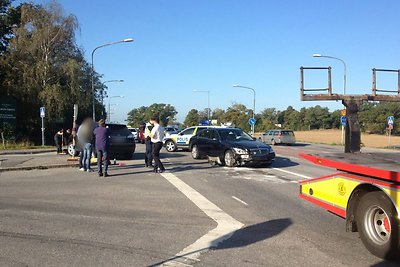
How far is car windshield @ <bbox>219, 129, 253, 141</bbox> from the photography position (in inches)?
670

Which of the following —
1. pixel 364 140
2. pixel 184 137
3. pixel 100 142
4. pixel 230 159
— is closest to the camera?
pixel 100 142

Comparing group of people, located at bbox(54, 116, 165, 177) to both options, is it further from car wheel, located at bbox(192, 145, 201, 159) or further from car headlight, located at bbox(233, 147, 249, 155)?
car wheel, located at bbox(192, 145, 201, 159)

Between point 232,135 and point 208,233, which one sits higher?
point 232,135

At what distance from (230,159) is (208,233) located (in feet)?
32.0

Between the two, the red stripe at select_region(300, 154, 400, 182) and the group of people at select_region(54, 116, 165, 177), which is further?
the group of people at select_region(54, 116, 165, 177)

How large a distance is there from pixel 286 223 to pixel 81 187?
575 centimetres

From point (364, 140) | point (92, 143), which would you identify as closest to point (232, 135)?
point (92, 143)

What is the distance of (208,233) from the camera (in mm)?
6316

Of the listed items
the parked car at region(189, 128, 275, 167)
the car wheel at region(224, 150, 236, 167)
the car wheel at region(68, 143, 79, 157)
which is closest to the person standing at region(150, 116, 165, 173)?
the car wheel at region(224, 150, 236, 167)

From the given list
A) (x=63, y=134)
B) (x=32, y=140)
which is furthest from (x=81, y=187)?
(x=32, y=140)

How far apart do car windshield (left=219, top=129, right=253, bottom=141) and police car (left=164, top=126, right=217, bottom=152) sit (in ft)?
21.9

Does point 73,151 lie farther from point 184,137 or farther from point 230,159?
point 184,137

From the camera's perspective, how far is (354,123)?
29.5 ft

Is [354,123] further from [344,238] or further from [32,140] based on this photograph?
[32,140]
